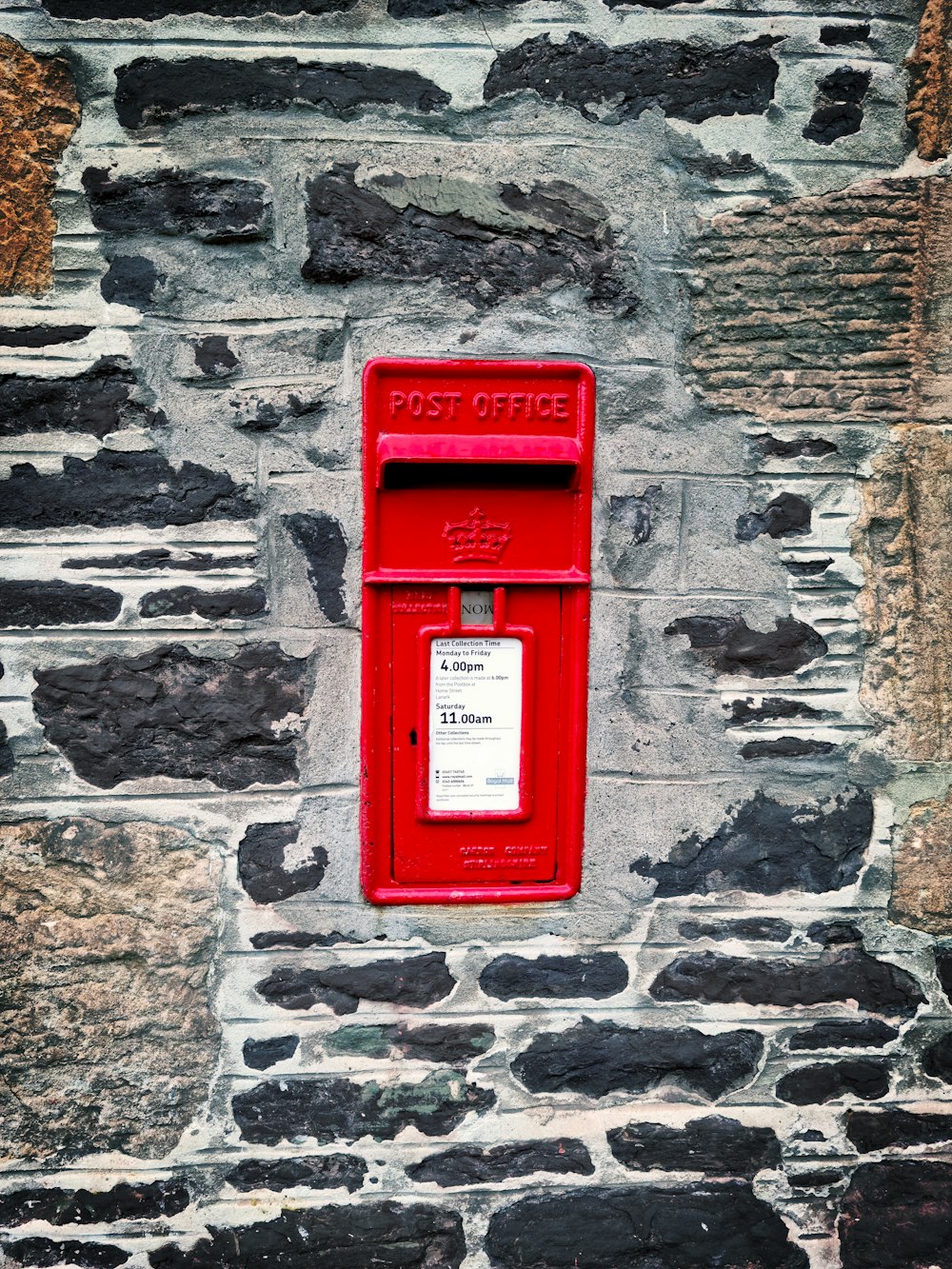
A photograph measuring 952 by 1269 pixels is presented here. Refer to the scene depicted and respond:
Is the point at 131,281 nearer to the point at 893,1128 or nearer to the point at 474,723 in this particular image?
the point at 474,723

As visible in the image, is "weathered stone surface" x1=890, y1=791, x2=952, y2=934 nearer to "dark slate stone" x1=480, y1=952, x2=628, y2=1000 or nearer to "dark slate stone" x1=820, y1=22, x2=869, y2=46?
"dark slate stone" x1=480, y1=952, x2=628, y2=1000

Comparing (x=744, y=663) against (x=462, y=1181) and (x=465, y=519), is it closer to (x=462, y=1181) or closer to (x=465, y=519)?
(x=465, y=519)

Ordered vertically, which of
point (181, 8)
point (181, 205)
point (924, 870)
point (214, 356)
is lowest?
point (924, 870)

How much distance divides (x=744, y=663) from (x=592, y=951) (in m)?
0.64

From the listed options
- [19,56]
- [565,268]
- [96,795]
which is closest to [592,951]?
[96,795]

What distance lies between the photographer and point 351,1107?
1.90 metres

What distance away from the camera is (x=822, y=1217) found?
1967 millimetres

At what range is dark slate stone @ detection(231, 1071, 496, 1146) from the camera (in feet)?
6.17

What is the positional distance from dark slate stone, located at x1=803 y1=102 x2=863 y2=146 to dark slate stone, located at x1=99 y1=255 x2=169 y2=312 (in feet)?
4.04

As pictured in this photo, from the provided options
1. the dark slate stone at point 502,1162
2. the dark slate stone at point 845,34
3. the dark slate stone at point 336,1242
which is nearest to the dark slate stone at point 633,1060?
the dark slate stone at point 502,1162

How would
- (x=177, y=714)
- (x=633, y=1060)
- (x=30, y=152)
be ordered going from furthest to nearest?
1. (x=633, y=1060)
2. (x=177, y=714)
3. (x=30, y=152)

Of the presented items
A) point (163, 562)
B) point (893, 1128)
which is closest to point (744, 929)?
point (893, 1128)

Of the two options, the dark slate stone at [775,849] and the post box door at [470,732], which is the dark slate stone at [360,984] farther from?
the dark slate stone at [775,849]

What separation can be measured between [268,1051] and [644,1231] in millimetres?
825
